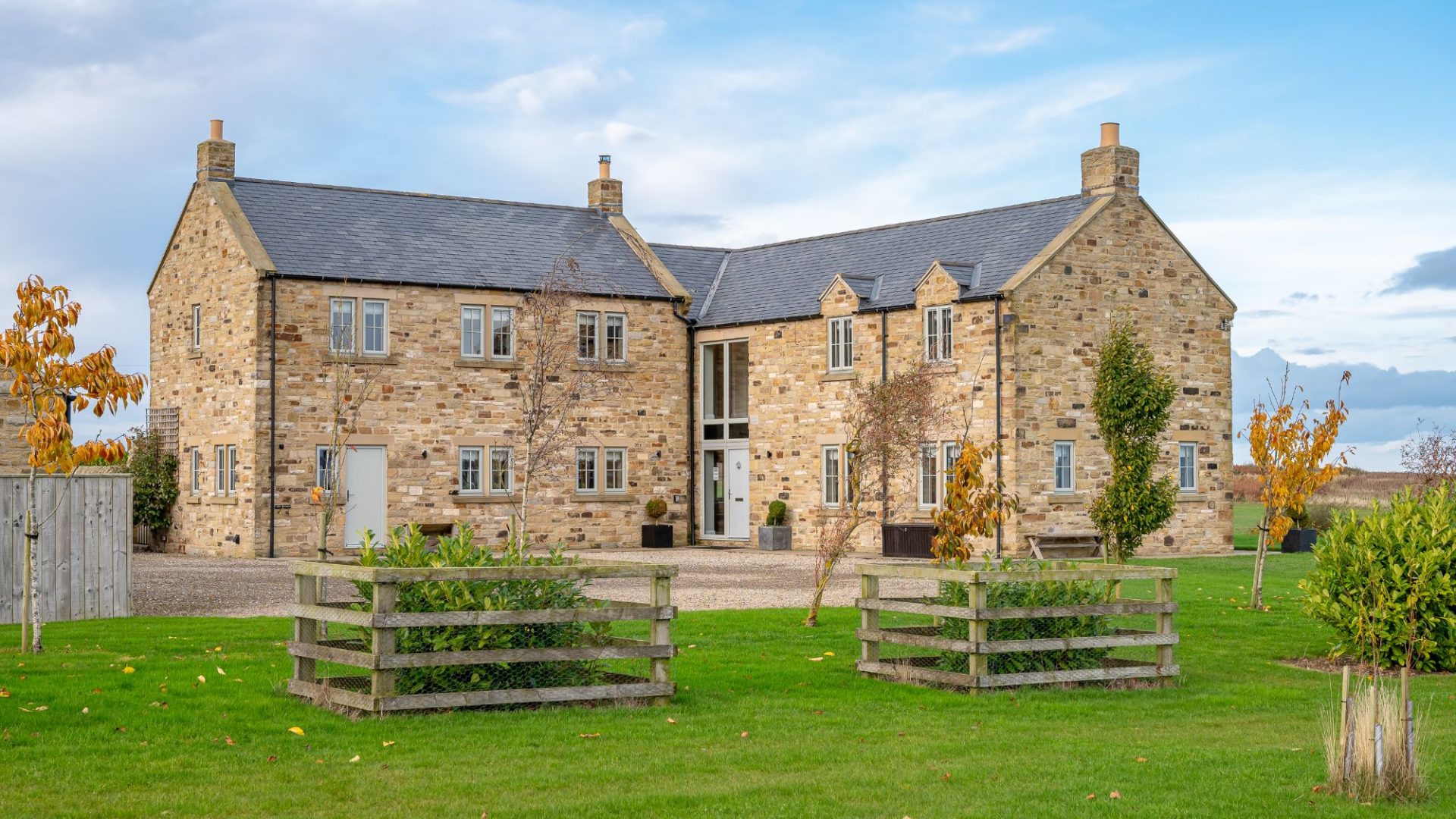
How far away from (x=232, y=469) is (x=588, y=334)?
27.8 feet

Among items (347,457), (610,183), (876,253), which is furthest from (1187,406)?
(347,457)

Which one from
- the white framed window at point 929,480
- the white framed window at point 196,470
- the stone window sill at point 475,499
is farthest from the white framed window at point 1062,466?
the white framed window at point 196,470

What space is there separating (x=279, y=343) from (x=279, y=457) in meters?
2.34

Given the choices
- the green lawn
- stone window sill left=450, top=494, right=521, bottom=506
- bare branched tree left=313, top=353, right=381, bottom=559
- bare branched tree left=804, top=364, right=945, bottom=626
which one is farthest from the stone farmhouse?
the green lawn

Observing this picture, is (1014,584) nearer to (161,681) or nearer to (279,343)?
(161,681)

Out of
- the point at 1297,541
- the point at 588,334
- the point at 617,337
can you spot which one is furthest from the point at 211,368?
the point at 1297,541

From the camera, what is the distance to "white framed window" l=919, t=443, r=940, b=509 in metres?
32.7

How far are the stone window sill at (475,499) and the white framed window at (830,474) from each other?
22.3 feet

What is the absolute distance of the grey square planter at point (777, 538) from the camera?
35.3 metres

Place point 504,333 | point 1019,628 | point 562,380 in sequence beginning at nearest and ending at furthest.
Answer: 1. point 1019,628
2. point 504,333
3. point 562,380

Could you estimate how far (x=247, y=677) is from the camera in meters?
13.1

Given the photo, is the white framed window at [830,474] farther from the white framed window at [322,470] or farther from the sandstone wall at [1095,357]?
the white framed window at [322,470]

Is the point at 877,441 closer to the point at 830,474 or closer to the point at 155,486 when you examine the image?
the point at 830,474

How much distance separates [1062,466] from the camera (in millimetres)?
32031
